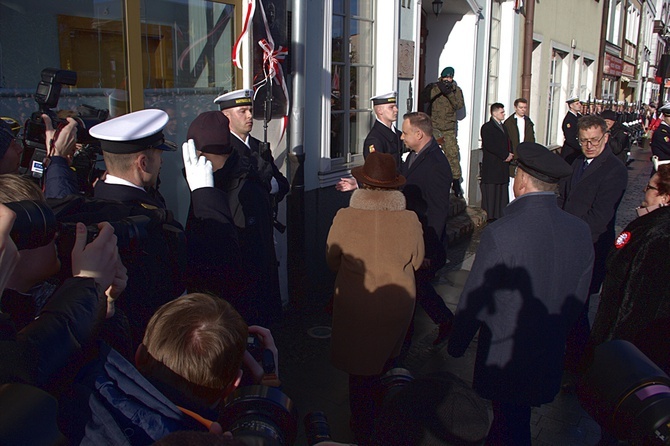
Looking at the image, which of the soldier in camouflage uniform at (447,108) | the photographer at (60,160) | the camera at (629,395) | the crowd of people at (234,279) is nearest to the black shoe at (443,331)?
the crowd of people at (234,279)

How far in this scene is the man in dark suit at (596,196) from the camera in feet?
13.0

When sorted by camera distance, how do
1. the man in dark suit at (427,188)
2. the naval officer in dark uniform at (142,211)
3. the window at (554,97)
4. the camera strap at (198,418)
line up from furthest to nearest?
the window at (554,97), the man in dark suit at (427,188), the naval officer in dark uniform at (142,211), the camera strap at (198,418)

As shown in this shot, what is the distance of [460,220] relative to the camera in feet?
25.8

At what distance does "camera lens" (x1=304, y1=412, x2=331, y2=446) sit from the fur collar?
169 cm

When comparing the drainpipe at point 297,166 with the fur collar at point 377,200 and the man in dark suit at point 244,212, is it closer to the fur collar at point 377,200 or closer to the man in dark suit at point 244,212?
the man in dark suit at point 244,212

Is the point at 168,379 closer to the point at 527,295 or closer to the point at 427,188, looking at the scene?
the point at 527,295

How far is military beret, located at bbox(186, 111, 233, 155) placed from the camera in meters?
2.89

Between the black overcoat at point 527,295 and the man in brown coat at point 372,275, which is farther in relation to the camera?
the man in brown coat at point 372,275

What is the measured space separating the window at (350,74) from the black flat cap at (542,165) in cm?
335

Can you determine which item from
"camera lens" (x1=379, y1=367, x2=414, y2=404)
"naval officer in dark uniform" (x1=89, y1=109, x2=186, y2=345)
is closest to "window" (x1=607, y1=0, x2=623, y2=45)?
"naval officer in dark uniform" (x1=89, y1=109, x2=186, y2=345)

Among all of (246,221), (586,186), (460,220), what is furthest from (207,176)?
(460,220)

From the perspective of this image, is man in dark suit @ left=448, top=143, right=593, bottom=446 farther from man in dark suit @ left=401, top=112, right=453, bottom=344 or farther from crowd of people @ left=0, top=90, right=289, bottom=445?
man in dark suit @ left=401, top=112, right=453, bottom=344

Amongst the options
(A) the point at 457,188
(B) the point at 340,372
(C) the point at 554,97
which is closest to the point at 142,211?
(B) the point at 340,372

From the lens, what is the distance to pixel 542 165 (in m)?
2.63
